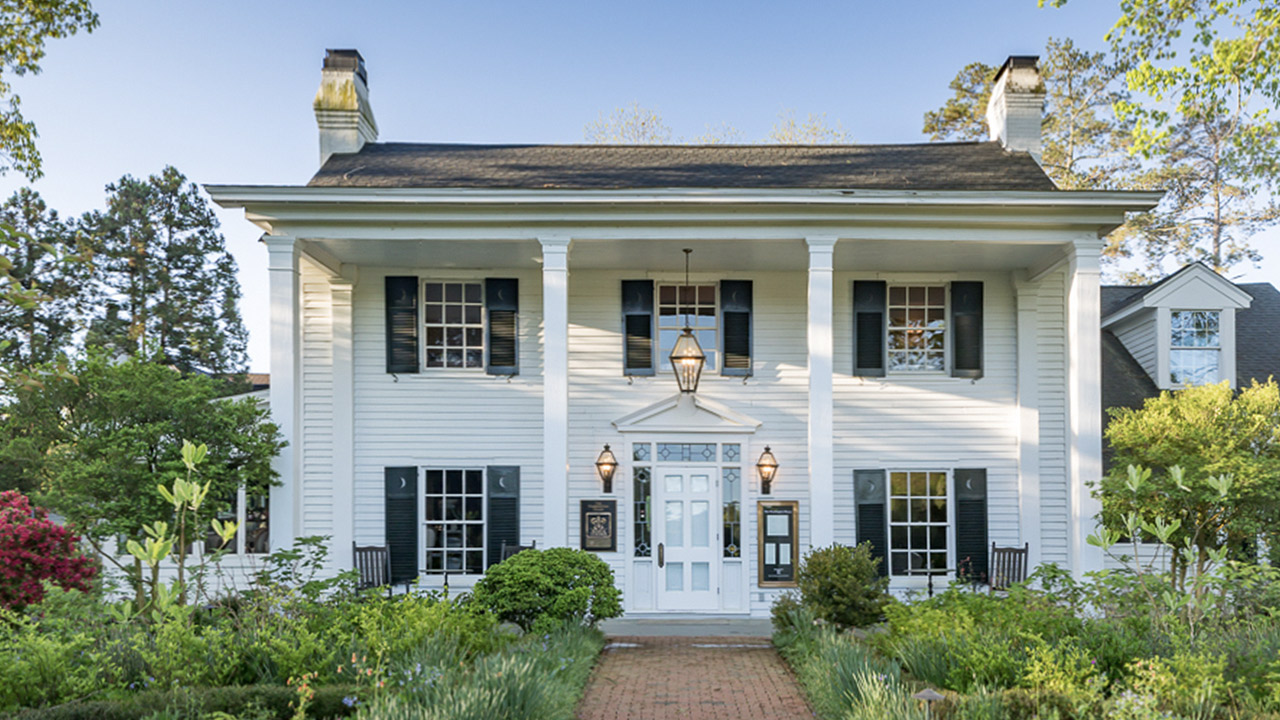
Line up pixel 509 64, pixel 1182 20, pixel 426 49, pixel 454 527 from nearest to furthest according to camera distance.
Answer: pixel 1182 20, pixel 454 527, pixel 426 49, pixel 509 64

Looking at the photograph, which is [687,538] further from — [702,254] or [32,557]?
[32,557]

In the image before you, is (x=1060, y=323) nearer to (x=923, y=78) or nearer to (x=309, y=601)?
(x=309, y=601)

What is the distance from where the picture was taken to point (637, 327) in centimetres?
1258

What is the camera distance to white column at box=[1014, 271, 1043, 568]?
12.3m

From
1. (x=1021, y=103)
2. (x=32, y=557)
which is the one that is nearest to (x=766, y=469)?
(x=1021, y=103)

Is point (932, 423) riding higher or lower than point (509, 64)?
lower

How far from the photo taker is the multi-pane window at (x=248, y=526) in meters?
12.3

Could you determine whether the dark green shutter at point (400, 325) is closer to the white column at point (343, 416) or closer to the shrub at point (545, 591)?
the white column at point (343, 416)

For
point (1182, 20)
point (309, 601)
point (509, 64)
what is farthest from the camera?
point (509, 64)

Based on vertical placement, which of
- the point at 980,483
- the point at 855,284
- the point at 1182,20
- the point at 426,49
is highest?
the point at 426,49

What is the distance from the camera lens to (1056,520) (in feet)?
40.8

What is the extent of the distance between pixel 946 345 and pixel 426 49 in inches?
396

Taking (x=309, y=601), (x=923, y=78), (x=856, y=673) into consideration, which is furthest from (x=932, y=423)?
(x=923, y=78)

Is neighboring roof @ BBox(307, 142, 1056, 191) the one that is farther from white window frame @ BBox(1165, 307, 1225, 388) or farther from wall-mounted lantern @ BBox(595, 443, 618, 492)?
wall-mounted lantern @ BBox(595, 443, 618, 492)
